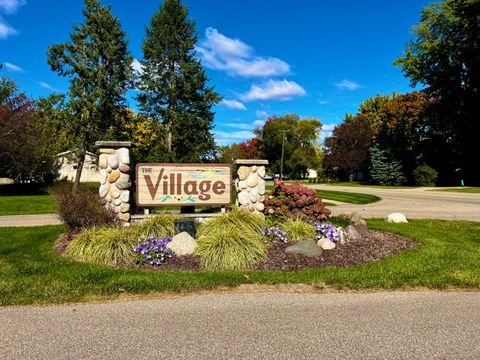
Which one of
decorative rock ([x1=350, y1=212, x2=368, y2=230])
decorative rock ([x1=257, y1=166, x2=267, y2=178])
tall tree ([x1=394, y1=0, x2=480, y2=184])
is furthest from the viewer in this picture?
tall tree ([x1=394, y1=0, x2=480, y2=184])

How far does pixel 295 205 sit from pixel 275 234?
5.31 ft

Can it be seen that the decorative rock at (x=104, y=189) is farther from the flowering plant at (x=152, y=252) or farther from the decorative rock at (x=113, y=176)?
the flowering plant at (x=152, y=252)

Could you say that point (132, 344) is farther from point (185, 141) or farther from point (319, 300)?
point (185, 141)

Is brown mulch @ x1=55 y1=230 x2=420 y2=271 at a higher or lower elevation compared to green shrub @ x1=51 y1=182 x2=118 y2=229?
lower

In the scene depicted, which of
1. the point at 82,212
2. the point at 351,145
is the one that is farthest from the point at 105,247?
the point at 351,145

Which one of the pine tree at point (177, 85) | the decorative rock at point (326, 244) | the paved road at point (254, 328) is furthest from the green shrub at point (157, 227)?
the pine tree at point (177, 85)

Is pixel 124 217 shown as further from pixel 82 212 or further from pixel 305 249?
pixel 305 249

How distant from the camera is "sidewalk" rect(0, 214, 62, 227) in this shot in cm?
1029

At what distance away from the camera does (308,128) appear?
69.8 metres

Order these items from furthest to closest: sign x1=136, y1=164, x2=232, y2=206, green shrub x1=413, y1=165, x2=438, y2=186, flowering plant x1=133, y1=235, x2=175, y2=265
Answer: green shrub x1=413, y1=165, x2=438, y2=186 → sign x1=136, y1=164, x2=232, y2=206 → flowering plant x1=133, y1=235, x2=175, y2=265

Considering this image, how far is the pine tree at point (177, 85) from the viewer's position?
27.1m

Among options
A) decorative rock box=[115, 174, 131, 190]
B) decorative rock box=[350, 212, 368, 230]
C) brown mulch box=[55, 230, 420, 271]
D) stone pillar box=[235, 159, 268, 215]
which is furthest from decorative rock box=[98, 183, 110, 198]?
decorative rock box=[350, 212, 368, 230]

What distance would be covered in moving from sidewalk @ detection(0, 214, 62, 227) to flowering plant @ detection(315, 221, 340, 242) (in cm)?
806

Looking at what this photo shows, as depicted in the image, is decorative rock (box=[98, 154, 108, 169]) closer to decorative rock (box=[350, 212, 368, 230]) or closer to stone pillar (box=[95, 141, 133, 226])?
stone pillar (box=[95, 141, 133, 226])
